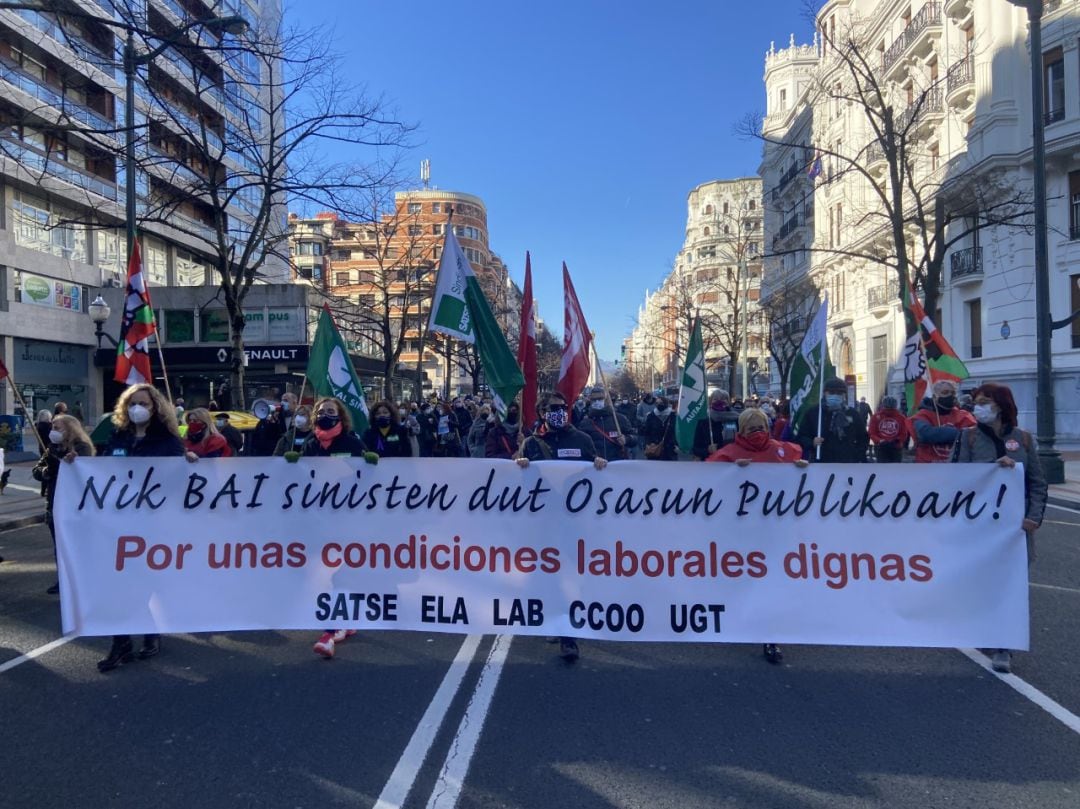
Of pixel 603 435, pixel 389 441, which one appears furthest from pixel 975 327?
A: pixel 389 441

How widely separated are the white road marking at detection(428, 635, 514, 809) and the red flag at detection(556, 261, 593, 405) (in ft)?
7.93

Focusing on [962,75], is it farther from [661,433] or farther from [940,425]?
[940,425]

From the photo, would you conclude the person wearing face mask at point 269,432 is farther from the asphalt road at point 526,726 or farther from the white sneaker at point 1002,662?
the white sneaker at point 1002,662

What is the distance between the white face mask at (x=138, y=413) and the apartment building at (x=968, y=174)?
17.1 meters

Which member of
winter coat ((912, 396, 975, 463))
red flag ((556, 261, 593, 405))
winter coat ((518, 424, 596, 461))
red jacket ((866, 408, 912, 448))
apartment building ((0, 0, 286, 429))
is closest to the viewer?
winter coat ((518, 424, 596, 461))

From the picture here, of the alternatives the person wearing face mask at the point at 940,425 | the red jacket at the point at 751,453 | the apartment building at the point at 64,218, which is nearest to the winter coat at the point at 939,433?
the person wearing face mask at the point at 940,425

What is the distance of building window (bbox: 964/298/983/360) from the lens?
28398mm

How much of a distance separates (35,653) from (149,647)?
86cm

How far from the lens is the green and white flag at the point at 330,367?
23.7 ft

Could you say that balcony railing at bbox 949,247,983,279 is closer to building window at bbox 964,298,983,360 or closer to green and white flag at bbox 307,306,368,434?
building window at bbox 964,298,983,360

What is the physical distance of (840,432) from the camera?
29.5ft

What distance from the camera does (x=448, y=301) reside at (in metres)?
6.39

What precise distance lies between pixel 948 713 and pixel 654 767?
5.95 feet

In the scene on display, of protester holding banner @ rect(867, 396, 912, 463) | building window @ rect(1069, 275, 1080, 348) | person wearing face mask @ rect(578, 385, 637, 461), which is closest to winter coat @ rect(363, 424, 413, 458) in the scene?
person wearing face mask @ rect(578, 385, 637, 461)
